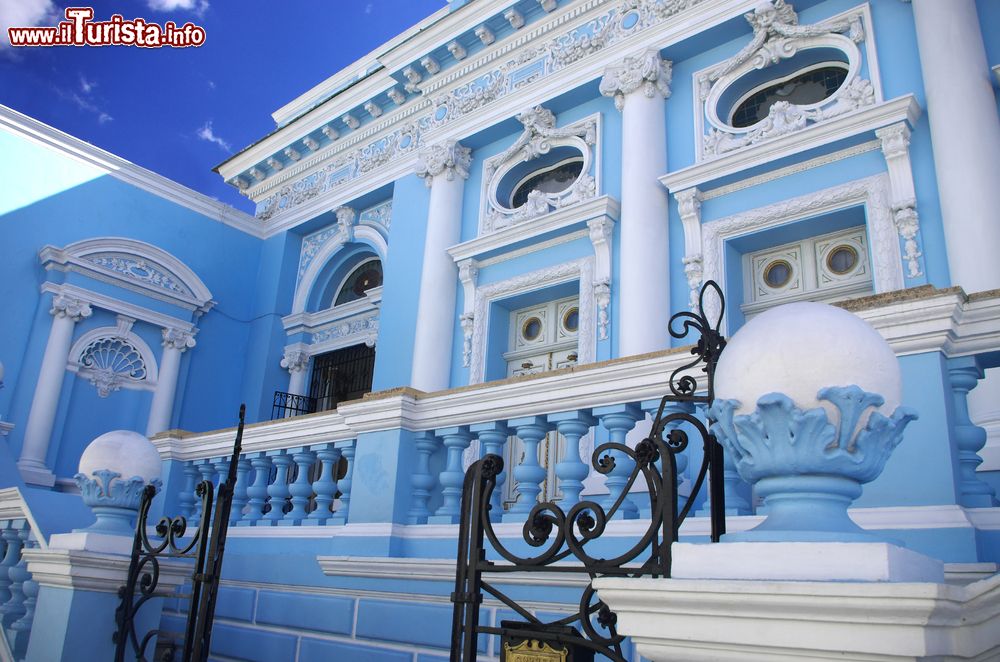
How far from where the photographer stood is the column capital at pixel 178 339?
11.5 metres

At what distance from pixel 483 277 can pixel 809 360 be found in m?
7.87

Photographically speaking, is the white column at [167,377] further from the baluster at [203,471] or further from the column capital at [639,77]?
the column capital at [639,77]

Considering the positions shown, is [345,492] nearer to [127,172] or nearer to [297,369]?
[297,369]

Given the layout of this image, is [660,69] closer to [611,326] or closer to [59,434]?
[611,326]

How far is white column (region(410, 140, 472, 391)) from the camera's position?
9.12m

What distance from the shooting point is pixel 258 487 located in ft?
16.7

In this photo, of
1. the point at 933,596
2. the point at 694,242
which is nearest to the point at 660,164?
the point at 694,242

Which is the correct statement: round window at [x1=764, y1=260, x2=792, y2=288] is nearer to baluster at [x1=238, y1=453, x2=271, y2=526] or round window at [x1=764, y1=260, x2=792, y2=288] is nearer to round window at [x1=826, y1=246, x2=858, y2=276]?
round window at [x1=826, y1=246, x2=858, y2=276]

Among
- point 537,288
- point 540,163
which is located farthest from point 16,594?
point 540,163

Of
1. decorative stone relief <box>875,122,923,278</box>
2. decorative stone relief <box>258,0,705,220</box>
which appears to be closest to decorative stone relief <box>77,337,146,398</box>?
decorative stone relief <box>258,0,705,220</box>

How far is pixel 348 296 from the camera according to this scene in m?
12.2

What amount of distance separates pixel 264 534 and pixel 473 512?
3236 millimetres

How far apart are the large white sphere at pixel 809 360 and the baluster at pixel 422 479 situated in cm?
261

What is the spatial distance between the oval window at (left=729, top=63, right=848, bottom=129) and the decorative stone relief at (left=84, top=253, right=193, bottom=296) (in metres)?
8.20
